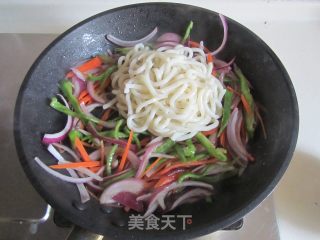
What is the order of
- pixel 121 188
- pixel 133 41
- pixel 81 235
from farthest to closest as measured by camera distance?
pixel 133 41 < pixel 121 188 < pixel 81 235

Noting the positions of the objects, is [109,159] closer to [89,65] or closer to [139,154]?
[139,154]

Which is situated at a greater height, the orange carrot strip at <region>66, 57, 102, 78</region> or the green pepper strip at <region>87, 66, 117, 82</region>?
the orange carrot strip at <region>66, 57, 102, 78</region>

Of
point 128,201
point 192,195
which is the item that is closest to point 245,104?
point 192,195

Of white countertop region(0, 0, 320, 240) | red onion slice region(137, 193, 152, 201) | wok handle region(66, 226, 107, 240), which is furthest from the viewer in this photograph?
white countertop region(0, 0, 320, 240)

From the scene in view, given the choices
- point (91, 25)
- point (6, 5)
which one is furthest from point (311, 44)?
point (6, 5)

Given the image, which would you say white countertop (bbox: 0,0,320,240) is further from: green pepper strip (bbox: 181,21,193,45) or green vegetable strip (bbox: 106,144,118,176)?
green vegetable strip (bbox: 106,144,118,176)

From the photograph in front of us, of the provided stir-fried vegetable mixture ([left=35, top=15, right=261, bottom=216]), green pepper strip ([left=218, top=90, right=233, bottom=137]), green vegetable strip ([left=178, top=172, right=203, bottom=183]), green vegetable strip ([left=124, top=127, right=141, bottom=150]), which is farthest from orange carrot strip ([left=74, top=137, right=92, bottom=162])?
green pepper strip ([left=218, top=90, right=233, bottom=137])

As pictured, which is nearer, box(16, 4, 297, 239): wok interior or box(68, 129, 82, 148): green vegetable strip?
box(16, 4, 297, 239): wok interior

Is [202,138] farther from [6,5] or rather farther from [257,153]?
[6,5]
